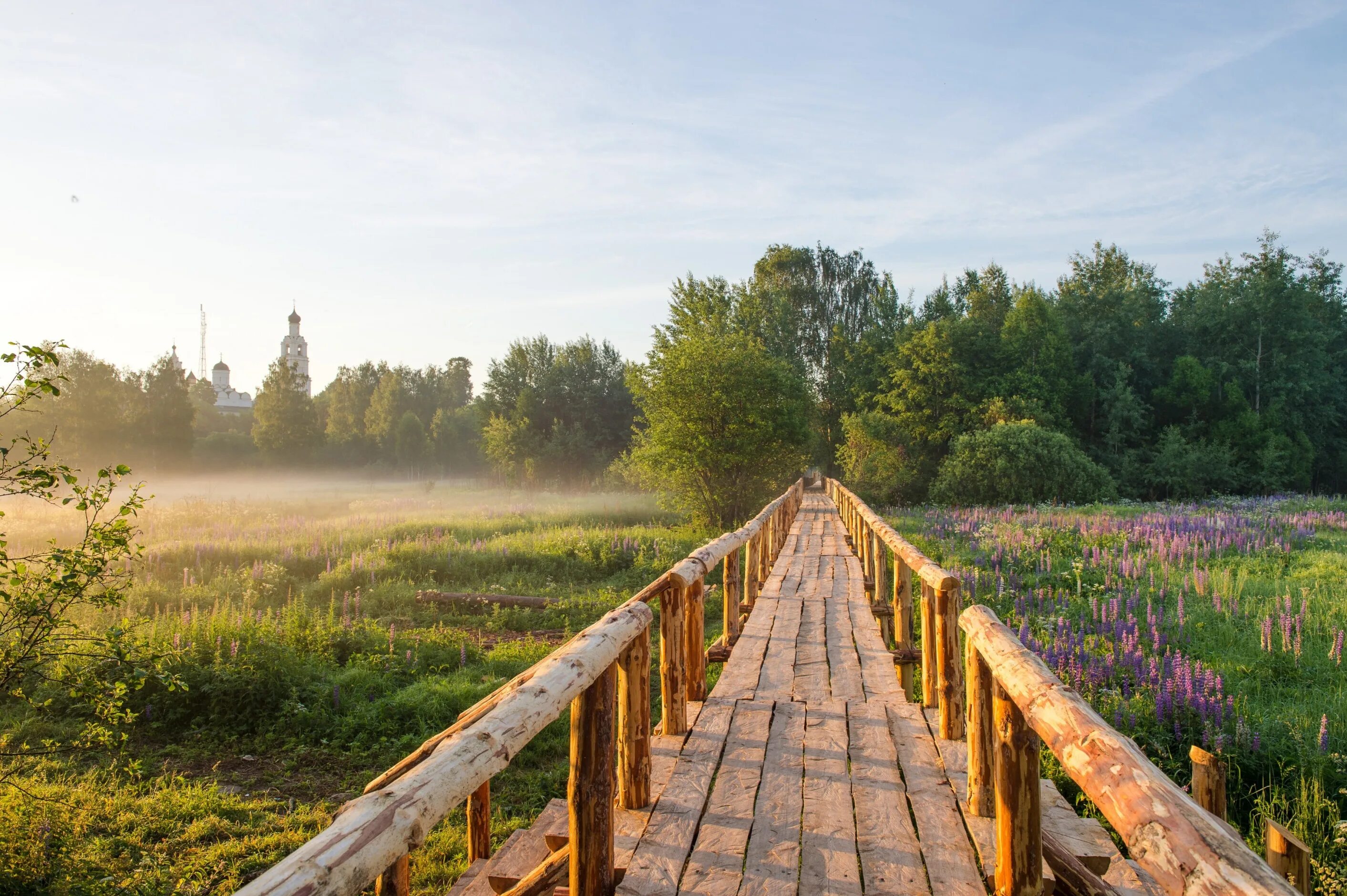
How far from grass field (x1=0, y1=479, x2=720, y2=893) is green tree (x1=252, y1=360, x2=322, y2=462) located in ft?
148

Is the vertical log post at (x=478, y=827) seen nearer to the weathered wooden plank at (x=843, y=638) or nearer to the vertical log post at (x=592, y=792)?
the vertical log post at (x=592, y=792)

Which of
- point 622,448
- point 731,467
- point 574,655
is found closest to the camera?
point 574,655

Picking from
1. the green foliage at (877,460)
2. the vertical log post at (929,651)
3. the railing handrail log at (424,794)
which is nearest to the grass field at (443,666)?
the vertical log post at (929,651)

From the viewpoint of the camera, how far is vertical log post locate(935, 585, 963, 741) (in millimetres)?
3971

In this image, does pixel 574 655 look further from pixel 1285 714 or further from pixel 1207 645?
pixel 1207 645

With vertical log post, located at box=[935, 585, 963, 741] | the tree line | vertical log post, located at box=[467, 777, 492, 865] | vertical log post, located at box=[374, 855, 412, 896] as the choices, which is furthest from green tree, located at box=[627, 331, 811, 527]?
vertical log post, located at box=[374, 855, 412, 896]

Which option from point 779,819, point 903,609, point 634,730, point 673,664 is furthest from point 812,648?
point 634,730

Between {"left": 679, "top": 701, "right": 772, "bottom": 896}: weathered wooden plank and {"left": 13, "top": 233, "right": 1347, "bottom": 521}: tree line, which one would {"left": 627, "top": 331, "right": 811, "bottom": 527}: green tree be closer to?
{"left": 13, "top": 233, "right": 1347, "bottom": 521}: tree line

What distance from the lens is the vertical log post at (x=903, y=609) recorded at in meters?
5.82

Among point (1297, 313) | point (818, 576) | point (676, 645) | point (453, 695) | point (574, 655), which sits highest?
point (1297, 313)

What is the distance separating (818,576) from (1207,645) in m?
4.19

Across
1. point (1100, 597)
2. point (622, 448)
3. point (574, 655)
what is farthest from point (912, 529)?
point (622, 448)

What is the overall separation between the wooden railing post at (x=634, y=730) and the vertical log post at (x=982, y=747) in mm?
1374

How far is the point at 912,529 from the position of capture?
1819 cm
